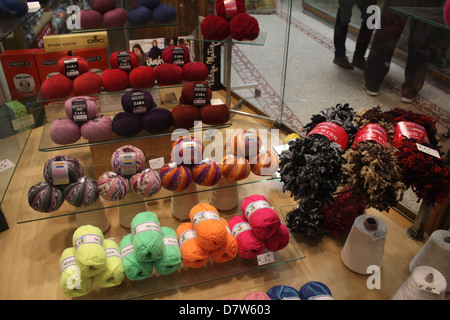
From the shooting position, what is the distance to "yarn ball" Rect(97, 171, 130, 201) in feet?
4.78

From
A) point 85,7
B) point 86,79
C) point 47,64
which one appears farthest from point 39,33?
point 86,79

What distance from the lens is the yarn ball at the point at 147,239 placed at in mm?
1337

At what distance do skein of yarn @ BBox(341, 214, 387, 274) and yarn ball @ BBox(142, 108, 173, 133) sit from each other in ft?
3.23

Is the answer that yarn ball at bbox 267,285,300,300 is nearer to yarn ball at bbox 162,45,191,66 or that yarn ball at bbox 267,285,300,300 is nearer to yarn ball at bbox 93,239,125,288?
yarn ball at bbox 93,239,125,288

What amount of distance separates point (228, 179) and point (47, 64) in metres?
1.57

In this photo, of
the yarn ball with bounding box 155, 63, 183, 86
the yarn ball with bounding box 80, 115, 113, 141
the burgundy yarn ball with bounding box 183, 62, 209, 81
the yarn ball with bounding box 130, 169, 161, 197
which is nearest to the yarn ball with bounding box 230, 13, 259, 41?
the burgundy yarn ball with bounding box 183, 62, 209, 81

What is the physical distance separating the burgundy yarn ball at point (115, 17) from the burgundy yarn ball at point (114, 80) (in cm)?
48

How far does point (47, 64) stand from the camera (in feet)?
7.75

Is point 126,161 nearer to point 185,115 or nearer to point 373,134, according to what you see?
point 185,115

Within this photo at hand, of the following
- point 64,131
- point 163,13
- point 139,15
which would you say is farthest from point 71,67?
point 163,13

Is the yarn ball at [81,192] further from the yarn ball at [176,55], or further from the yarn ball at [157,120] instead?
the yarn ball at [176,55]

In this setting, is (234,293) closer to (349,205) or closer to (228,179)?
(228,179)

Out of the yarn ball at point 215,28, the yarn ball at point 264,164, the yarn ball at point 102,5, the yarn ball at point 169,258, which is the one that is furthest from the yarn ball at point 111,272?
the yarn ball at point 102,5

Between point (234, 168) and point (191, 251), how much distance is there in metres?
0.39
